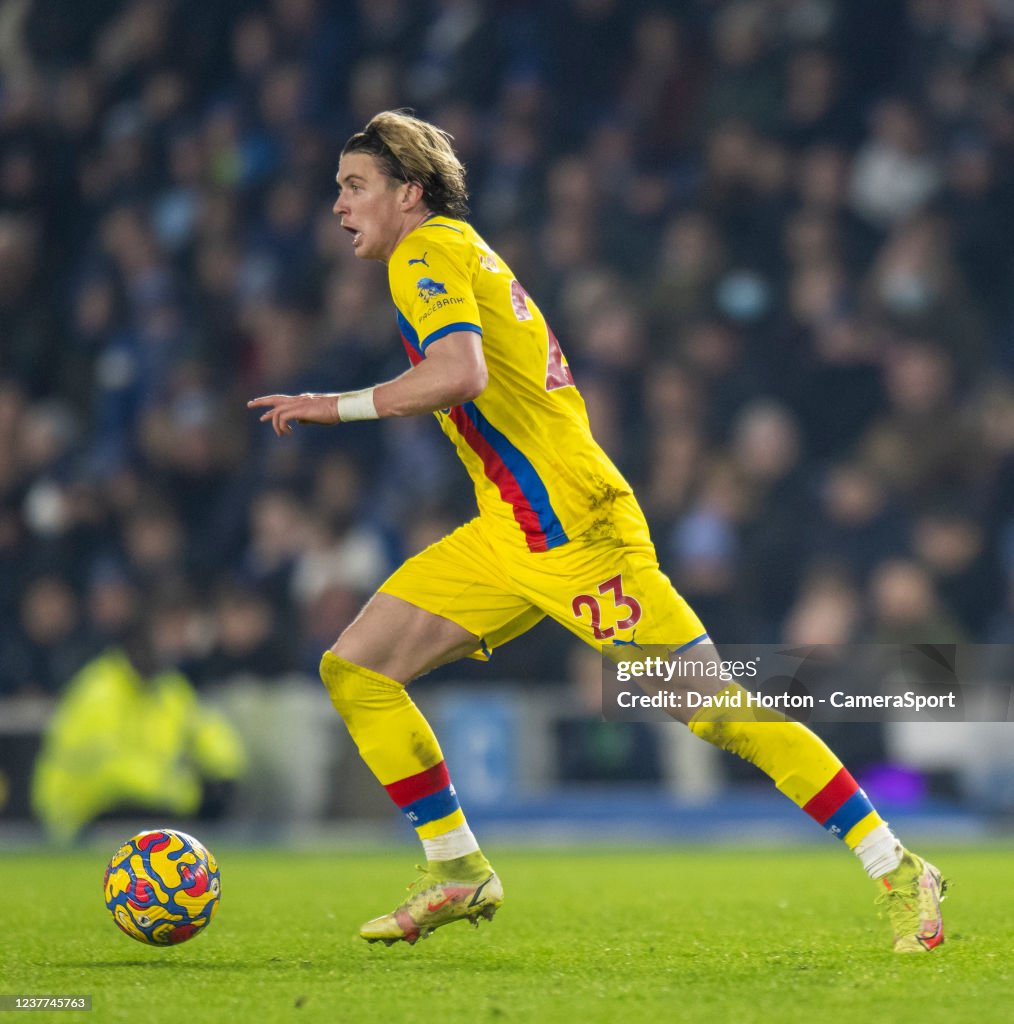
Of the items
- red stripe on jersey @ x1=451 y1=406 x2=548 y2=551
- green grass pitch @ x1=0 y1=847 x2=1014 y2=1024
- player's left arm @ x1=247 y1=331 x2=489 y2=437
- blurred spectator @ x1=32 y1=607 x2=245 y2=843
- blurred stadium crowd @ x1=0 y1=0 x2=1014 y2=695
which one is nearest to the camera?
green grass pitch @ x1=0 y1=847 x2=1014 y2=1024

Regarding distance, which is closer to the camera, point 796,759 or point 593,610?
point 796,759

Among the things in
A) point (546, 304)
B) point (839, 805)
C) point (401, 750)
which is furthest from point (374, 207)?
point (546, 304)

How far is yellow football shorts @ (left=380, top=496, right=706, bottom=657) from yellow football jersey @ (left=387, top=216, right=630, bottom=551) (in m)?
0.05

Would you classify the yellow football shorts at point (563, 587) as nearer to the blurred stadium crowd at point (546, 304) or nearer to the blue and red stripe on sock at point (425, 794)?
the blue and red stripe on sock at point (425, 794)

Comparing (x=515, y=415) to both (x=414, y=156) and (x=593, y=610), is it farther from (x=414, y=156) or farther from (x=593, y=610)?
(x=414, y=156)

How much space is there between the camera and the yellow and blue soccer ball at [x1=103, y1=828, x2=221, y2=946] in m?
4.68

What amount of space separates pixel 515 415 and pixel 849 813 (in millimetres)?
1299

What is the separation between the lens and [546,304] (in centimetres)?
1172

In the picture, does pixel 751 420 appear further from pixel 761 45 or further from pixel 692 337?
pixel 761 45

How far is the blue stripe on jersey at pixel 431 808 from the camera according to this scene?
Answer: 4.95 metres

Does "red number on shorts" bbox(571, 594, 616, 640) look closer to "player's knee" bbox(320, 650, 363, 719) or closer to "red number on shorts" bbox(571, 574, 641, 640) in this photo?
"red number on shorts" bbox(571, 574, 641, 640)

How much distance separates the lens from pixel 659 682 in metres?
4.57

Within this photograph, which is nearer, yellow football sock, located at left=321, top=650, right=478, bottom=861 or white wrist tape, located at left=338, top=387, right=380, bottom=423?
white wrist tape, located at left=338, top=387, right=380, bottom=423

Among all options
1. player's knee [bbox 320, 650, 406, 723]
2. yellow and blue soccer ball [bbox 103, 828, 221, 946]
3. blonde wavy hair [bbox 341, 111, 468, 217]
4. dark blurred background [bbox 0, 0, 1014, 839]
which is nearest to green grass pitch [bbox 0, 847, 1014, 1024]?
yellow and blue soccer ball [bbox 103, 828, 221, 946]
